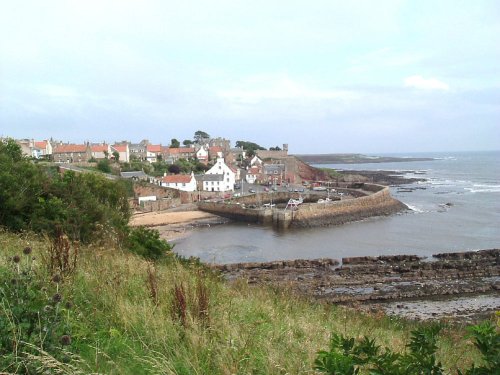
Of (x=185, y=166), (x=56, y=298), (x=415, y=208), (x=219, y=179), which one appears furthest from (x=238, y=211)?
(x=56, y=298)

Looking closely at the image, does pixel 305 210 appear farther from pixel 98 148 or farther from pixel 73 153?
pixel 73 153

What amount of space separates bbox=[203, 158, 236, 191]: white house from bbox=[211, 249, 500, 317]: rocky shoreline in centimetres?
3276

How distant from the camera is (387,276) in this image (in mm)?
20953

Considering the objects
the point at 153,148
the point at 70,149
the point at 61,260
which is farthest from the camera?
the point at 153,148

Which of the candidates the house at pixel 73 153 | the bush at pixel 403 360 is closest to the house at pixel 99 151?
the house at pixel 73 153

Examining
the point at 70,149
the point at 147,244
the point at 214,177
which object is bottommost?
the point at 147,244

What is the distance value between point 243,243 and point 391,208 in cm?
2146

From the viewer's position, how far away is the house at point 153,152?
250 feet

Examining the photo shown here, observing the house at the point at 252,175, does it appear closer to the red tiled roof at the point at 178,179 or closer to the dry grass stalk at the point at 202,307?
the red tiled roof at the point at 178,179

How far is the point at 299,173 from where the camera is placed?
82500 mm

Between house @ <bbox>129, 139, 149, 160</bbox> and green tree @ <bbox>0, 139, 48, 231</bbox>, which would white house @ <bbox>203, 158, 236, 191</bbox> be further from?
green tree @ <bbox>0, 139, 48, 231</bbox>

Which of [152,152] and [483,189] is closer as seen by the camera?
[483,189]

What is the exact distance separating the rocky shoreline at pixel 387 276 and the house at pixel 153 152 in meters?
56.0

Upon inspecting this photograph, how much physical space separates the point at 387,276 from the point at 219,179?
3644 cm
